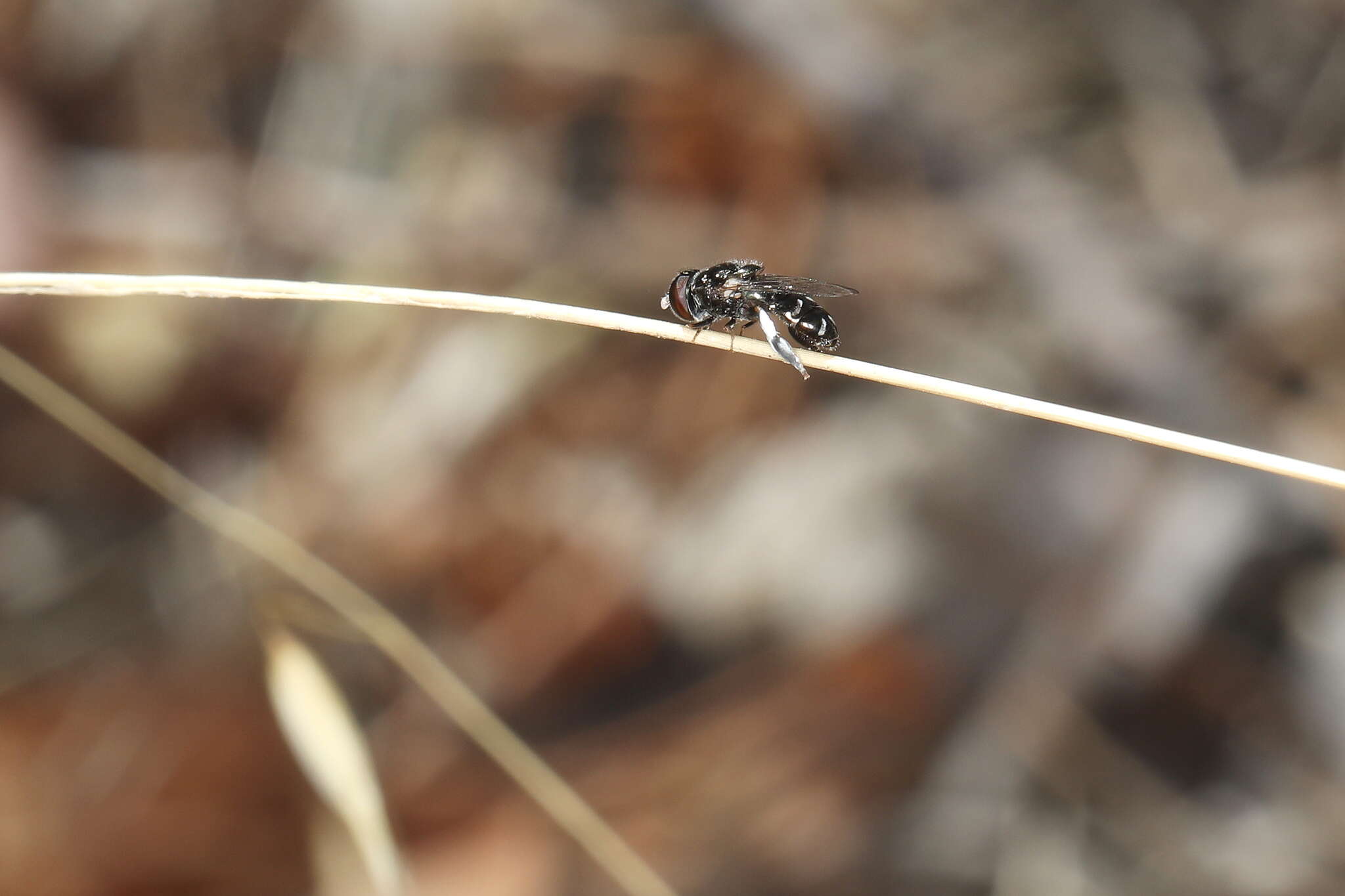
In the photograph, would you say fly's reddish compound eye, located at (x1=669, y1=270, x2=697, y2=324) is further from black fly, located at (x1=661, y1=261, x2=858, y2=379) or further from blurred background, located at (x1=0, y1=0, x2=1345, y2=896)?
blurred background, located at (x1=0, y1=0, x2=1345, y2=896)

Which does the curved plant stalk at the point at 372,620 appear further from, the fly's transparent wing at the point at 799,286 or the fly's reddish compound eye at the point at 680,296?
the fly's transparent wing at the point at 799,286

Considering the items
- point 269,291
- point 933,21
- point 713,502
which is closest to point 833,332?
point 713,502

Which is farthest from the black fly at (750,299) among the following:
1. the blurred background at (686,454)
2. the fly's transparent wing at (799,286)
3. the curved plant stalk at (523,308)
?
the curved plant stalk at (523,308)

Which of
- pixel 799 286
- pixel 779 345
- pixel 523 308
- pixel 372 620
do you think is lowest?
pixel 372 620

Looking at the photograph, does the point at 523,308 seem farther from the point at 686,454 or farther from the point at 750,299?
the point at 686,454

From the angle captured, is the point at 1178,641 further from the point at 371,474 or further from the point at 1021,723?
the point at 371,474

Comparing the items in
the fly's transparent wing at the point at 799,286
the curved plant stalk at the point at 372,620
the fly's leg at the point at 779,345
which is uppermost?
the fly's transparent wing at the point at 799,286

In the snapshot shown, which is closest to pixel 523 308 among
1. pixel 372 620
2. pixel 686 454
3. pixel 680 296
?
pixel 372 620
